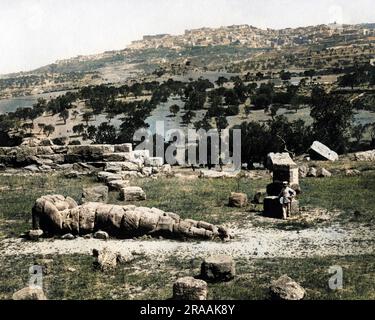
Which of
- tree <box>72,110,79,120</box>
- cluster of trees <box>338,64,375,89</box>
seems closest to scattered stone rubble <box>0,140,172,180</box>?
tree <box>72,110,79,120</box>

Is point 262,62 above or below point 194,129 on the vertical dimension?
above

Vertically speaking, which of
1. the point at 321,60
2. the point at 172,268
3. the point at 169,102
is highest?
the point at 321,60

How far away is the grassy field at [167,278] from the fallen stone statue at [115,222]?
2.55m

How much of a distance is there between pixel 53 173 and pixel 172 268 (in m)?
20.6

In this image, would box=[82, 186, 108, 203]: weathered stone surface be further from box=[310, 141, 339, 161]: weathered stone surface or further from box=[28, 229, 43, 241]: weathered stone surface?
box=[310, 141, 339, 161]: weathered stone surface

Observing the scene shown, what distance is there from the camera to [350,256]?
17328 millimetres

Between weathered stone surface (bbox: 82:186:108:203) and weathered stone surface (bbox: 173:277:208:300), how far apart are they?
1292 cm

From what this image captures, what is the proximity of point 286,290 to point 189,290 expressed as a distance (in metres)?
2.52

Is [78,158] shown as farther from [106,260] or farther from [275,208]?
[106,260]

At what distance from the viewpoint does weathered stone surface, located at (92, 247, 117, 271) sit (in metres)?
16.8

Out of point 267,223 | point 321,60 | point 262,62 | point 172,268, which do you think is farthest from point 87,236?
point 262,62

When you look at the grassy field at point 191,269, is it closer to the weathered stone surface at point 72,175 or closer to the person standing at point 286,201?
the person standing at point 286,201

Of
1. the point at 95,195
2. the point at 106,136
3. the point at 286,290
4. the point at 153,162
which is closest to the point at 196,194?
the point at 95,195
